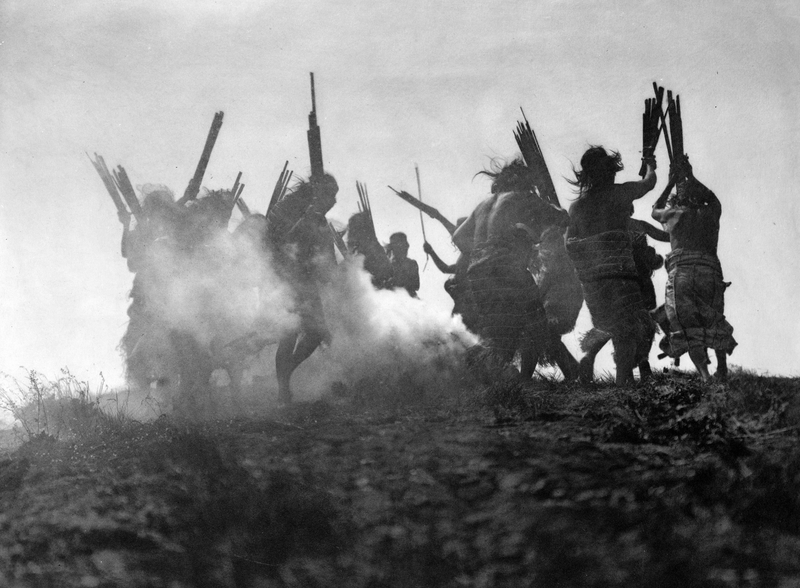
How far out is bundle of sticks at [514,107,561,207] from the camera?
9938 mm

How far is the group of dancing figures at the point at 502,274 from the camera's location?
782 cm

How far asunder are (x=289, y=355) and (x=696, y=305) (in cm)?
367

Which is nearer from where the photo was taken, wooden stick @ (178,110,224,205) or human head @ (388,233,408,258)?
wooden stick @ (178,110,224,205)

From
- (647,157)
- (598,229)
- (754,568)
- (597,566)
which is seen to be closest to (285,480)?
(597,566)

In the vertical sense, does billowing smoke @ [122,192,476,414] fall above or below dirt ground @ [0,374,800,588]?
above

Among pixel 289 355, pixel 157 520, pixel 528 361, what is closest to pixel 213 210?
pixel 289 355

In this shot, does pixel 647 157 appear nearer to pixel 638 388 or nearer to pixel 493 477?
pixel 638 388

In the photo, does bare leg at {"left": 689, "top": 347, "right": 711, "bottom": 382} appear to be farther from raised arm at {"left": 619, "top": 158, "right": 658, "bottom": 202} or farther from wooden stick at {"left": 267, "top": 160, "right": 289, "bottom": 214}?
wooden stick at {"left": 267, "top": 160, "right": 289, "bottom": 214}

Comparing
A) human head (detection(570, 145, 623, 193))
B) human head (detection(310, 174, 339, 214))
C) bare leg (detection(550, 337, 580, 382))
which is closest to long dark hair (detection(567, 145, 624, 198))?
human head (detection(570, 145, 623, 193))

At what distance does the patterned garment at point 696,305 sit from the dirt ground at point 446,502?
1348mm

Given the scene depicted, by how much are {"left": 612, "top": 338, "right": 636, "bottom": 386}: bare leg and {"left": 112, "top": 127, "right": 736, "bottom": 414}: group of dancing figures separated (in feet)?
0.04

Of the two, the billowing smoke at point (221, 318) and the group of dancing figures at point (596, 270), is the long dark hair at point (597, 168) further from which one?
the billowing smoke at point (221, 318)

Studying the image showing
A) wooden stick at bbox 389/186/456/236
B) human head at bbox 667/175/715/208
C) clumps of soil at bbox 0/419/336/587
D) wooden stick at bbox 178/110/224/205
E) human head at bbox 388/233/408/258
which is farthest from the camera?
human head at bbox 388/233/408/258

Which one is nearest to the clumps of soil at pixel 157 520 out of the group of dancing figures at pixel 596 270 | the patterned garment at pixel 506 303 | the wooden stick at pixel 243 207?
the patterned garment at pixel 506 303
